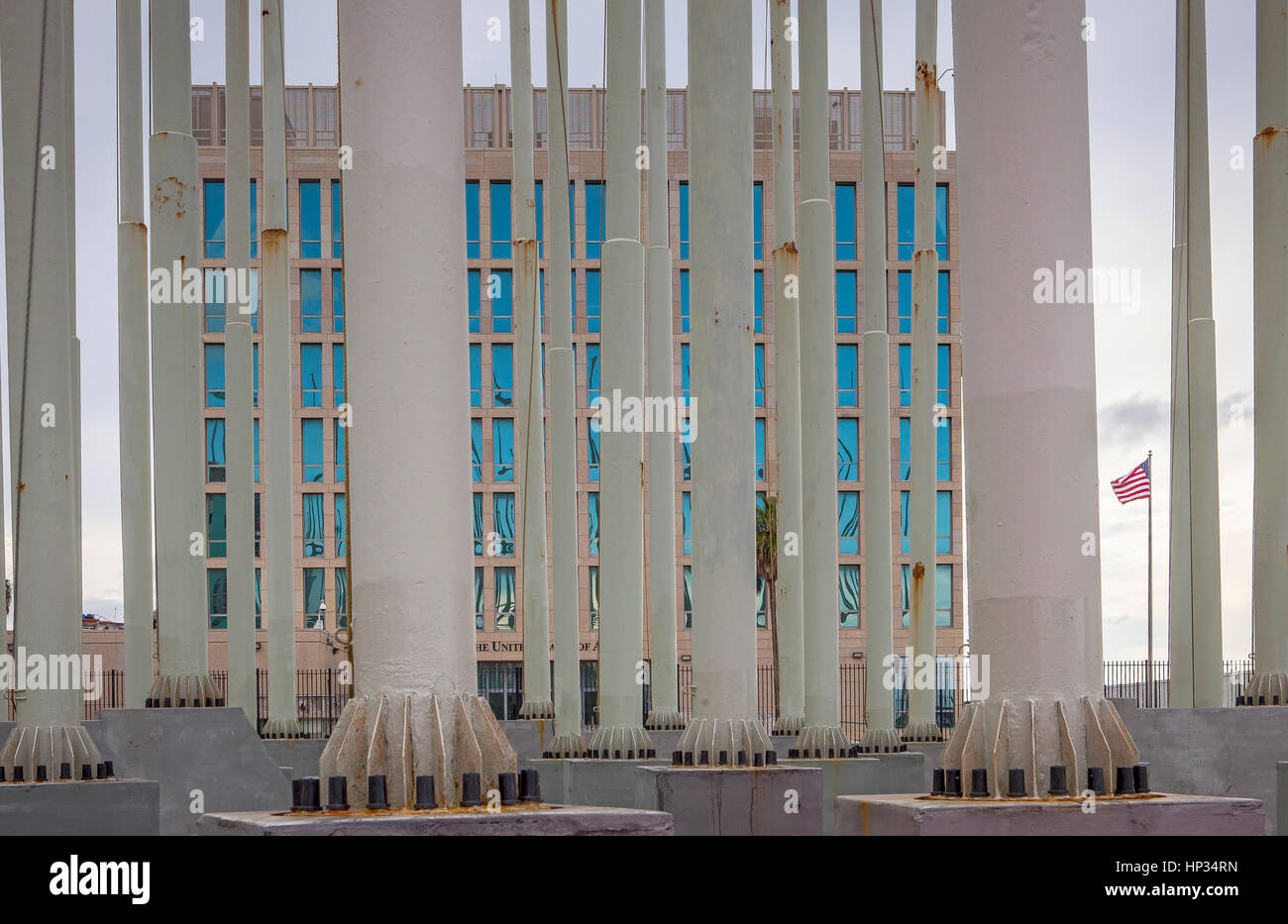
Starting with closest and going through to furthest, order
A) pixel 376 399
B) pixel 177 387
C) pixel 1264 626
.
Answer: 1. pixel 376 399
2. pixel 1264 626
3. pixel 177 387

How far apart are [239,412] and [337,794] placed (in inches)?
962

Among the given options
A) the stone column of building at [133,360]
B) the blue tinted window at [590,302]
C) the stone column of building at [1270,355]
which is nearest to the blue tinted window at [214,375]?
the blue tinted window at [590,302]

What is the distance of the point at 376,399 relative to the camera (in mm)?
8281

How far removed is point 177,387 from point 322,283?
57.6 m

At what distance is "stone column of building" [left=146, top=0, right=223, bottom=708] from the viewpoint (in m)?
25.8

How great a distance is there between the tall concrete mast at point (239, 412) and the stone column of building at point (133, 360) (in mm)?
2441

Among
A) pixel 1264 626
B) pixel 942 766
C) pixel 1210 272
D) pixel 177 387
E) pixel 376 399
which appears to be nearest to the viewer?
pixel 376 399

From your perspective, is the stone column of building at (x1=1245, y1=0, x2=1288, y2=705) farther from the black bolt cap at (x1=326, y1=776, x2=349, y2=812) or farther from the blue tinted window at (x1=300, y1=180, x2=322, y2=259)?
the blue tinted window at (x1=300, y1=180, x2=322, y2=259)

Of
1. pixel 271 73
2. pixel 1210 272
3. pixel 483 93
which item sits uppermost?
pixel 483 93

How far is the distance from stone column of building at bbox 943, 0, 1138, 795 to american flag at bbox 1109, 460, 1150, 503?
44.8m

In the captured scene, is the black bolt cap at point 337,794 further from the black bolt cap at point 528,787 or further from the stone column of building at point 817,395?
the stone column of building at point 817,395

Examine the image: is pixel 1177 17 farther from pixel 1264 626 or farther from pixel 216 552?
pixel 216 552

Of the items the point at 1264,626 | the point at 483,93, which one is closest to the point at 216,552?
the point at 483,93

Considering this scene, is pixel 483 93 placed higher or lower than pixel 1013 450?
higher
